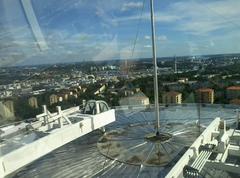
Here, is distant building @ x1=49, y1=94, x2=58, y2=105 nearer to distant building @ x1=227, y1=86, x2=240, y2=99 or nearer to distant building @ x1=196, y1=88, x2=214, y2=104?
distant building @ x1=196, y1=88, x2=214, y2=104

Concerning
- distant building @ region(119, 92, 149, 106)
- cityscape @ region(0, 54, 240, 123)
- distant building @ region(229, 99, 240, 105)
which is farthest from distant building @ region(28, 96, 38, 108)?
distant building @ region(229, 99, 240, 105)

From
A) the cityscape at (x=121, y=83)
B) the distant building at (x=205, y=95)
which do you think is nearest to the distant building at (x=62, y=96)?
the cityscape at (x=121, y=83)

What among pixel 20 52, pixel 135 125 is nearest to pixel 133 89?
pixel 135 125

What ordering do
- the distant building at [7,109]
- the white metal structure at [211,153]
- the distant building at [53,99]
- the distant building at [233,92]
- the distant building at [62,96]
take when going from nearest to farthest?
the distant building at [7,109], the white metal structure at [211,153], the distant building at [53,99], the distant building at [62,96], the distant building at [233,92]

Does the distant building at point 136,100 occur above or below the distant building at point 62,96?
below

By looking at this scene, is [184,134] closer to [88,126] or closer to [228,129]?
[228,129]

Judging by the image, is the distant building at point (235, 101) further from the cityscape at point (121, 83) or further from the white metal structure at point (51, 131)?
the white metal structure at point (51, 131)
